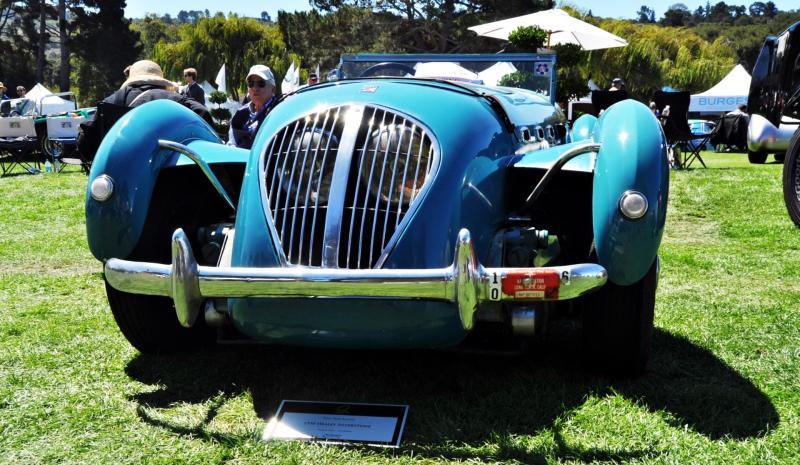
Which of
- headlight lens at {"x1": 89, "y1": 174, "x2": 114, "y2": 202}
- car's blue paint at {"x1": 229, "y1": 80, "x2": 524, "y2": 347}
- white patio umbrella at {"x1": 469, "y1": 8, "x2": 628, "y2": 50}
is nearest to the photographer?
car's blue paint at {"x1": 229, "y1": 80, "x2": 524, "y2": 347}

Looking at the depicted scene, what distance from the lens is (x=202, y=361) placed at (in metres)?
3.38

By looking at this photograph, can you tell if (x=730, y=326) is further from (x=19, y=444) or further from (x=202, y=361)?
(x=19, y=444)

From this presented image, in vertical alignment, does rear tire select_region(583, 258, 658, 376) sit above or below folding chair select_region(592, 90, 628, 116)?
below

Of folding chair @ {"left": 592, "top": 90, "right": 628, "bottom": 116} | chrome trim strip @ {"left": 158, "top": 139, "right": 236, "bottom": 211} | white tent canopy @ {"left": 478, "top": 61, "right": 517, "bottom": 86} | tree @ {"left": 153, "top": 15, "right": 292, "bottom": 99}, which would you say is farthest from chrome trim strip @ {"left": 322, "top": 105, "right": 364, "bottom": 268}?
tree @ {"left": 153, "top": 15, "right": 292, "bottom": 99}

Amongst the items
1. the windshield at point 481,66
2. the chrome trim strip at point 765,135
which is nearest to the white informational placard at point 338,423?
the windshield at point 481,66

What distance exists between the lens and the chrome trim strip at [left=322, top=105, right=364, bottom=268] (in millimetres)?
2559

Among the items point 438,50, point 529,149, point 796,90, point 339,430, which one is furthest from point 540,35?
point 438,50

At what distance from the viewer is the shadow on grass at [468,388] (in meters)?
2.58

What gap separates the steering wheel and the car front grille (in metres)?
2.44

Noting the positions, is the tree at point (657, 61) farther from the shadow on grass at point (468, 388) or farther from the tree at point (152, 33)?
the tree at point (152, 33)

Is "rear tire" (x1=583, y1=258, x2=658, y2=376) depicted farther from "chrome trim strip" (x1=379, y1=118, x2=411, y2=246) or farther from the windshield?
the windshield

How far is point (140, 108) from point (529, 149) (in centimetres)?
179

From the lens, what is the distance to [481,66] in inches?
205

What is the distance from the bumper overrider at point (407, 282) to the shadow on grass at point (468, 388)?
487 millimetres
